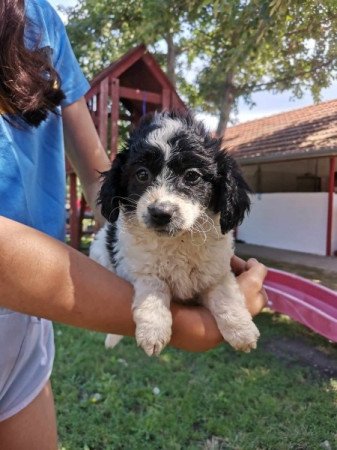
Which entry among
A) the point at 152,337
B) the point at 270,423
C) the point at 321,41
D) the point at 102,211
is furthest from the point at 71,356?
the point at 321,41

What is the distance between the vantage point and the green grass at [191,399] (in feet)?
10.2

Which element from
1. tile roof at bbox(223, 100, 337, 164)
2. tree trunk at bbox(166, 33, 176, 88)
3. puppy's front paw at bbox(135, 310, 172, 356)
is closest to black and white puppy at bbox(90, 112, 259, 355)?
puppy's front paw at bbox(135, 310, 172, 356)

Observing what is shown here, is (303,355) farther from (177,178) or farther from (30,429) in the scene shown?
(30,429)

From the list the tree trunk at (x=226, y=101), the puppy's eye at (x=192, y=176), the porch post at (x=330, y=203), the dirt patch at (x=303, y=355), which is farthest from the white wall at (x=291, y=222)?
the puppy's eye at (x=192, y=176)

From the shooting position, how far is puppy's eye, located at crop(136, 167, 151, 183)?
6.40 ft

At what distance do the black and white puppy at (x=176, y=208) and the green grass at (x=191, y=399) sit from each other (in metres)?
1.72

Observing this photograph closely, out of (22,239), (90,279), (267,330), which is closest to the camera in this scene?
(22,239)

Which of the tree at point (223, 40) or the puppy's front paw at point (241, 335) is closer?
the puppy's front paw at point (241, 335)

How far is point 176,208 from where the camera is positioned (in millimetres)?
1788

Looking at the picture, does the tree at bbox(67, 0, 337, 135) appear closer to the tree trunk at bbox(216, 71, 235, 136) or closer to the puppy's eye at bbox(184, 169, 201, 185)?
the tree trunk at bbox(216, 71, 235, 136)

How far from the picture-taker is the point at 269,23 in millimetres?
3025

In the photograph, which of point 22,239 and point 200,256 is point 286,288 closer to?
point 200,256

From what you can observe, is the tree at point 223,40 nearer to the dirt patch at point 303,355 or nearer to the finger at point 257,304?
the finger at point 257,304

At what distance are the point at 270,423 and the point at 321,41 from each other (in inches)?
106
